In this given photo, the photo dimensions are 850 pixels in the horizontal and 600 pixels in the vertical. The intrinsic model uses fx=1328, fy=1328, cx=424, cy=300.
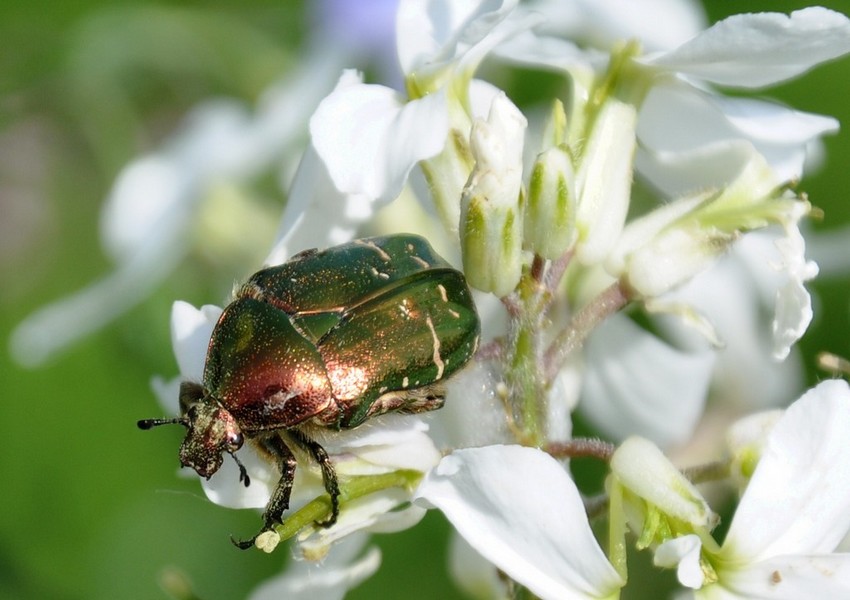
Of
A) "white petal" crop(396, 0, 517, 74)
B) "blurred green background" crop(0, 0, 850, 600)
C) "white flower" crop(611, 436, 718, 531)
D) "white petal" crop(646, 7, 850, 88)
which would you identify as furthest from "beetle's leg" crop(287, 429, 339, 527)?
"blurred green background" crop(0, 0, 850, 600)

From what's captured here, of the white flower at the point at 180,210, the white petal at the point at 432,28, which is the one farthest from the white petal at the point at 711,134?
the white flower at the point at 180,210

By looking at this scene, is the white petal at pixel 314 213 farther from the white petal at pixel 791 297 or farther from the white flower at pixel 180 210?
the white flower at pixel 180 210

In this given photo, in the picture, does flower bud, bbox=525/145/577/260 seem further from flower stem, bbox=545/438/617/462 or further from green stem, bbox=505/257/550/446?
flower stem, bbox=545/438/617/462

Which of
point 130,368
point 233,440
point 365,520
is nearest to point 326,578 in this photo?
point 365,520

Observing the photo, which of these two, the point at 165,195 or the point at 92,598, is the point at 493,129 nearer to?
the point at 165,195

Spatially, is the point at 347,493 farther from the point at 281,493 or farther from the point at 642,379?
the point at 642,379

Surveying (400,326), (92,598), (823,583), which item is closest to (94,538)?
(92,598)
